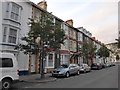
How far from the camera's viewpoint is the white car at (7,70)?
8.38 meters

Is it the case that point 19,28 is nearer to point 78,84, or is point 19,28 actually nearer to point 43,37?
point 43,37

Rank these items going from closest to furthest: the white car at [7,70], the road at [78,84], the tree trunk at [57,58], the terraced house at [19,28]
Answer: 1. the white car at [7,70]
2. the road at [78,84]
3. the terraced house at [19,28]
4. the tree trunk at [57,58]

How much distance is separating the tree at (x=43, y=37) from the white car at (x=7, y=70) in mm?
4747

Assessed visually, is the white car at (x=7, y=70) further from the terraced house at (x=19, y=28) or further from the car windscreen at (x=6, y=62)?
the terraced house at (x=19, y=28)

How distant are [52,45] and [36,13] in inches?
327

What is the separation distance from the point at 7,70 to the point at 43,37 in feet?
19.2

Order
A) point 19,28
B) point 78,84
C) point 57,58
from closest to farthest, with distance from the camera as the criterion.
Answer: point 78,84, point 19,28, point 57,58

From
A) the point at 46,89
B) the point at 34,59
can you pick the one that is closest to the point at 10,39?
the point at 34,59

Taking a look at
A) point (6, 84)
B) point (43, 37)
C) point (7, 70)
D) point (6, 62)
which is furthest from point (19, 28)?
point (6, 84)

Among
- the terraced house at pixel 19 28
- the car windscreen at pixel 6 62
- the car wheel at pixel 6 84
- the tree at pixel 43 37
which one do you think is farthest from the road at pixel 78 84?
the terraced house at pixel 19 28

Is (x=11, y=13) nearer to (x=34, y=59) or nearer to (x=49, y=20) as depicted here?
(x=49, y=20)

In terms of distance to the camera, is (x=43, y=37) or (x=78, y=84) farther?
(x=43, y=37)

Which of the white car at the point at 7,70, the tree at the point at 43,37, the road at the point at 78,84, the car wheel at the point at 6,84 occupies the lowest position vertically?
the road at the point at 78,84

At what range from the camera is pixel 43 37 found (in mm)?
13734
